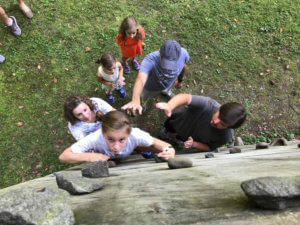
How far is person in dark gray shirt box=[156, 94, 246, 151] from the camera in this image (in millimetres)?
2586

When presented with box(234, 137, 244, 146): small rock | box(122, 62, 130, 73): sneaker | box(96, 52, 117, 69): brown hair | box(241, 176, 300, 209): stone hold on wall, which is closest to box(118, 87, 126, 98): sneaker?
box(122, 62, 130, 73): sneaker

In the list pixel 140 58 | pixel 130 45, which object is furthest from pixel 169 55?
pixel 140 58

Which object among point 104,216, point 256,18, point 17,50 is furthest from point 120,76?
point 256,18

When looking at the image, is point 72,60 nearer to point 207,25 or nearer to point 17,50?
point 17,50

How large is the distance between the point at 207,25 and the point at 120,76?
9.70ft

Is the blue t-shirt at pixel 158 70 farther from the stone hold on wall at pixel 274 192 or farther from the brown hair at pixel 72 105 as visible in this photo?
the stone hold on wall at pixel 274 192

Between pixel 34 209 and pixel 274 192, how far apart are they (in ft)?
2.95

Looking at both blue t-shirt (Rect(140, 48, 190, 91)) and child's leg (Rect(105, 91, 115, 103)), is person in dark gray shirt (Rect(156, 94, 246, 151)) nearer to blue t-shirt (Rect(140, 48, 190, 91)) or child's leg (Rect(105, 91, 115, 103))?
blue t-shirt (Rect(140, 48, 190, 91))

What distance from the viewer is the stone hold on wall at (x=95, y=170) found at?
1.78 meters

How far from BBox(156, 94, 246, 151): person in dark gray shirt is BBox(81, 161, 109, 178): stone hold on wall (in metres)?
1.16

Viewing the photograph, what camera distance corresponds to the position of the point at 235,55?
5.15 metres

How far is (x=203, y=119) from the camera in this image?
2.96 m

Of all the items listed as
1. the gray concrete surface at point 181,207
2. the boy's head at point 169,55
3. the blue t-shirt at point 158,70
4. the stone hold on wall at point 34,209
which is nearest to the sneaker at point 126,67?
the blue t-shirt at point 158,70

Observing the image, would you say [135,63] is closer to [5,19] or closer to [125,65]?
[125,65]
